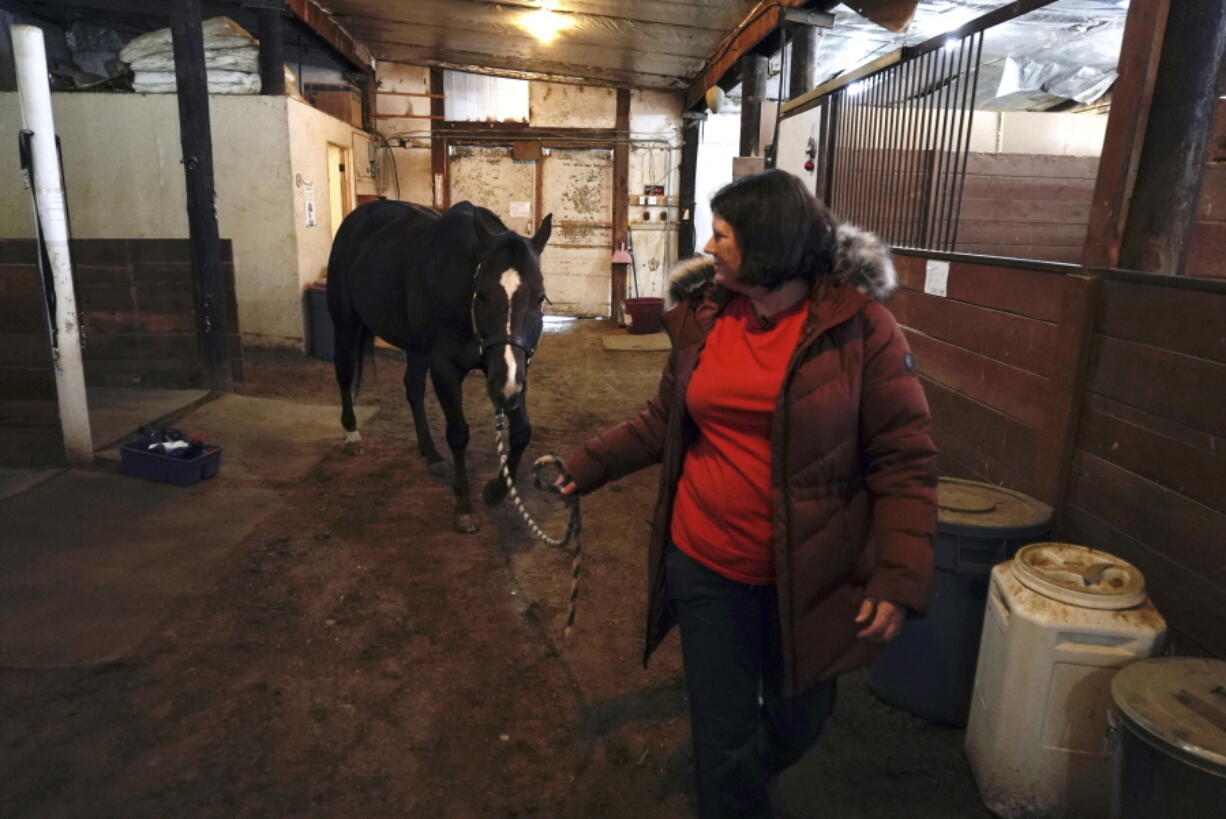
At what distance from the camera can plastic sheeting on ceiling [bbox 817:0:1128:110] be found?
5871mm

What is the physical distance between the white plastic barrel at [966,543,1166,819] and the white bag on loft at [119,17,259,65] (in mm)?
7682

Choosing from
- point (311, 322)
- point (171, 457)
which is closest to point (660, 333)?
point (311, 322)

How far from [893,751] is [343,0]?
834 cm

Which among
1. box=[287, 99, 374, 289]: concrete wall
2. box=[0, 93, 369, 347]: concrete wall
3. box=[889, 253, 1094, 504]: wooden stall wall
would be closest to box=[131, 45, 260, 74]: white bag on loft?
box=[0, 93, 369, 347]: concrete wall

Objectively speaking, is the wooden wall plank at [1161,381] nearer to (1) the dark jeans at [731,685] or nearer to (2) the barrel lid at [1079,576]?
(2) the barrel lid at [1079,576]

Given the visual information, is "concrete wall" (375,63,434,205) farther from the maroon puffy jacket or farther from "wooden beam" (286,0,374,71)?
the maroon puffy jacket

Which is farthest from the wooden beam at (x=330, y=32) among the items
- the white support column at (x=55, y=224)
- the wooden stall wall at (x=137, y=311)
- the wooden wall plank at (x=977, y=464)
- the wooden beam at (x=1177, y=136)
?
the wooden beam at (x=1177, y=136)

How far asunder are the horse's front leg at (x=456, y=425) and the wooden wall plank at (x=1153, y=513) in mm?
2737

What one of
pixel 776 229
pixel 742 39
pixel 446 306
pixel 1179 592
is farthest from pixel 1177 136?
pixel 742 39

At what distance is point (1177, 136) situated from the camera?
2.24 metres

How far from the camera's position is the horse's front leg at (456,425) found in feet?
13.2

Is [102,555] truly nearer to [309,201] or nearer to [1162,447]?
[1162,447]

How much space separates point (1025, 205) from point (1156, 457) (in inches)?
120

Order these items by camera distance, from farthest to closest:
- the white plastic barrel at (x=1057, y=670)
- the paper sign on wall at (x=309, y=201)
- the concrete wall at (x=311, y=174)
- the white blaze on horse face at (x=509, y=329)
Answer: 1. the paper sign on wall at (x=309, y=201)
2. the concrete wall at (x=311, y=174)
3. the white blaze on horse face at (x=509, y=329)
4. the white plastic barrel at (x=1057, y=670)
